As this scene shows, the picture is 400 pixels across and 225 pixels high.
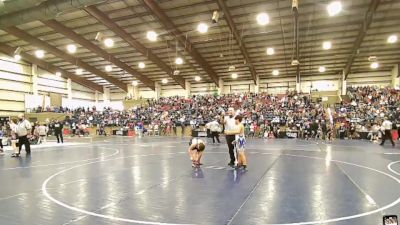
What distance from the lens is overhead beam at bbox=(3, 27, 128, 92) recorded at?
30.7m

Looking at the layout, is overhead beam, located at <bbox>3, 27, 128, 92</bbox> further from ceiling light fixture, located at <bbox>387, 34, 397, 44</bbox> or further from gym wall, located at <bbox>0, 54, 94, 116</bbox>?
ceiling light fixture, located at <bbox>387, 34, 397, 44</bbox>

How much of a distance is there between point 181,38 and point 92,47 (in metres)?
9.76

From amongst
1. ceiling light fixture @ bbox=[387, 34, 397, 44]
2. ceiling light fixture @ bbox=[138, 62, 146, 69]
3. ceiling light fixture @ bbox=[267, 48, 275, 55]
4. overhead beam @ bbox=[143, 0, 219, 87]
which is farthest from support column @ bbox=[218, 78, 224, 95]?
ceiling light fixture @ bbox=[387, 34, 397, 44]

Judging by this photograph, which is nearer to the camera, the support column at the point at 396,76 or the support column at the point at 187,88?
the support column at the point at 396,76

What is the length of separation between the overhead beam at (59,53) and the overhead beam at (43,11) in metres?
6.03

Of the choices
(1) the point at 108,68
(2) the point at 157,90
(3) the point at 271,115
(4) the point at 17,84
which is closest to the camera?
(3) the point at 271,115

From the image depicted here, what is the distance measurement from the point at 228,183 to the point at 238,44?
25742 millimetres

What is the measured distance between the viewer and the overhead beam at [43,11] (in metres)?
20.1

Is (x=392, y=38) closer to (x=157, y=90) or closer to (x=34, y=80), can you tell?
(x=157, y=90)

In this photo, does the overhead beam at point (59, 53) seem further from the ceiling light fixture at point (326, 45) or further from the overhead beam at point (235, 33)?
the ceiling light fixture at point (326, 45)

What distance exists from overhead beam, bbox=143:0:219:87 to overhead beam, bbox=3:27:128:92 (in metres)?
14.7

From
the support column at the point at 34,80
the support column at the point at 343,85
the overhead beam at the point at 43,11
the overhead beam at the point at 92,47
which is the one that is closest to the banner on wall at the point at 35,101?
the support column at the point at 34,80

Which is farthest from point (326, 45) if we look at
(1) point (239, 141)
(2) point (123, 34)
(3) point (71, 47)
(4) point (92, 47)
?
(3) point (71, 47)

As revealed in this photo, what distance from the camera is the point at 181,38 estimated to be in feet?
103
